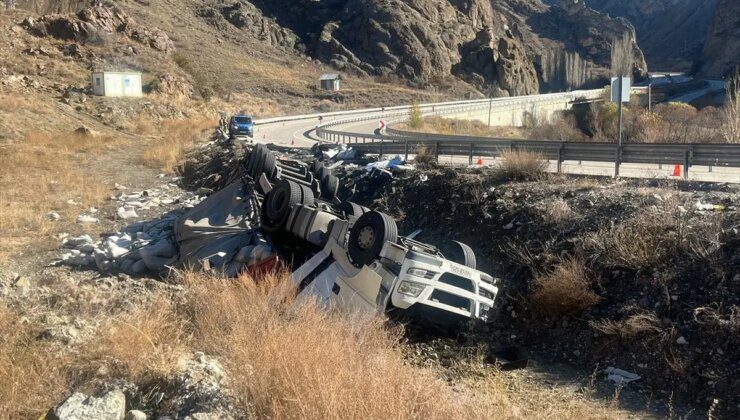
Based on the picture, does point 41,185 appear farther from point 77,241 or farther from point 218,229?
point 218,229

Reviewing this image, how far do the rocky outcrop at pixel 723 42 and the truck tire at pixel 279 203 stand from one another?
12971cm

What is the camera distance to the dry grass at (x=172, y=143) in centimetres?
2830

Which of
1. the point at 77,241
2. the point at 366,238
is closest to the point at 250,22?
the point at 77,241

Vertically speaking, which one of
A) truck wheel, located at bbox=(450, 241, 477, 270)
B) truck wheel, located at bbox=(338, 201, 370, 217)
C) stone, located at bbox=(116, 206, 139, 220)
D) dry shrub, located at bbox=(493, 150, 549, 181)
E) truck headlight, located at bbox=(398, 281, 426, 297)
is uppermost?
dry shrub, located at bbox=(493, 150, 549, 181)

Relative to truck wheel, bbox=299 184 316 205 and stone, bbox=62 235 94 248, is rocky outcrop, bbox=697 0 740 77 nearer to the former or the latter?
truck wheel, bbox=299 184 316 205

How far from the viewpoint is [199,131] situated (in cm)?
4072

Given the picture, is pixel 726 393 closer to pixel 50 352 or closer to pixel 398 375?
pixel 398 375

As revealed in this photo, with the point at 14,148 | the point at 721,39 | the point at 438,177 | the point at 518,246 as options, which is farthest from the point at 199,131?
the point at 721,39

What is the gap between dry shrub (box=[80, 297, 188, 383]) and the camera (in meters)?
5.24

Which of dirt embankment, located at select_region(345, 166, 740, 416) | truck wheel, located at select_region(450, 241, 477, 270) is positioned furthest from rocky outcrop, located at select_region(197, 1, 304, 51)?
truck wheel, located at select_region(450, 241, 477, 270)

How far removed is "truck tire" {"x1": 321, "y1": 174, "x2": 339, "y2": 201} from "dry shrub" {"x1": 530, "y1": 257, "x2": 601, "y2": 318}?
6.28 meters

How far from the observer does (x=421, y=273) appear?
8016mm

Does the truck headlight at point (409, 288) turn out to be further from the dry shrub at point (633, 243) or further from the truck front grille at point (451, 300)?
the dry shrub at point (633, 243)

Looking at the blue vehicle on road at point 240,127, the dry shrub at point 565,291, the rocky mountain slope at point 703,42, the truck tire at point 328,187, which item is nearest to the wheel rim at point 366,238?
the dry shrub at point 565,291
